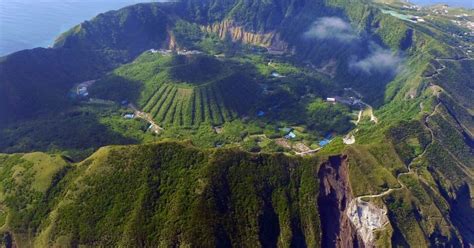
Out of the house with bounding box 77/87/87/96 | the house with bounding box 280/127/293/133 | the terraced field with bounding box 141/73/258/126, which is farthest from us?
the house with bounding box 77/87/87/96

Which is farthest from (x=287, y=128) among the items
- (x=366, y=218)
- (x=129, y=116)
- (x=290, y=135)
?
(x=366, y=218)

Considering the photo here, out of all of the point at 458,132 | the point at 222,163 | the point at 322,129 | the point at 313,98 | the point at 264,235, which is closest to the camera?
the point at 264,235

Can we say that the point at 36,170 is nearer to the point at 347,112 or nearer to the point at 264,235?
the point at 264,235

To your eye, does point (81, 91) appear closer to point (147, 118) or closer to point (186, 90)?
point (147, 118)

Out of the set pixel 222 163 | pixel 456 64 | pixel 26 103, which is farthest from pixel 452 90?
pixel 26 103

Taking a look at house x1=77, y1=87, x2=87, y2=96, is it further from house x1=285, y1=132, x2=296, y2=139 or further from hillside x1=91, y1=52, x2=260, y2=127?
house x1=285, y1=132, x2=296, y2=139

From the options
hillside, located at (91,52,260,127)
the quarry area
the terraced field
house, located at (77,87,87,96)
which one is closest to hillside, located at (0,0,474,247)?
the quarry area
